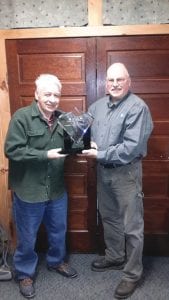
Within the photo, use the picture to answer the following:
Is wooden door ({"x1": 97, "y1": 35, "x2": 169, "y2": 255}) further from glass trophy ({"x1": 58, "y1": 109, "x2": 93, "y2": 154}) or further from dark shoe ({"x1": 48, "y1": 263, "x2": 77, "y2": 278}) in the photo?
dark shoe ({"x1": 48, "y1": 263, "x2": 77, "y2": 278})

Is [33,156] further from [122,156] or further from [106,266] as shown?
[106,266]

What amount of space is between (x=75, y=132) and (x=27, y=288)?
3.56 ft

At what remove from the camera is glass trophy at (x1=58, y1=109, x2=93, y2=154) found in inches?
69.1

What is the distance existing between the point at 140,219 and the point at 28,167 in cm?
76

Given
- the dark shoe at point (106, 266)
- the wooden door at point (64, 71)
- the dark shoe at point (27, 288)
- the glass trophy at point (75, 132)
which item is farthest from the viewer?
the dark shoe at point (106, 266)

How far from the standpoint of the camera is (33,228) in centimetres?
194

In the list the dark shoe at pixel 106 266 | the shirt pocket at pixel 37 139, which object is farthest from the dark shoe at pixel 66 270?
the shirt pocket at pixel 37 139

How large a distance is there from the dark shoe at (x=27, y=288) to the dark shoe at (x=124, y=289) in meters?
0.55

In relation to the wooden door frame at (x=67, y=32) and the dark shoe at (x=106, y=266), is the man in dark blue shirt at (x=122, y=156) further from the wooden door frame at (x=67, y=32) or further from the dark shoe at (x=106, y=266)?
the wooden door frame at (x=67, y=32)

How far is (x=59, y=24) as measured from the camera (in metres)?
2.05

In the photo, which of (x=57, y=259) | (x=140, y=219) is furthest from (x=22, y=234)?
(x=140, y=219)

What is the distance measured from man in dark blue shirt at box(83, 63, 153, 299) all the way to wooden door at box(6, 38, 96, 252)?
22cm

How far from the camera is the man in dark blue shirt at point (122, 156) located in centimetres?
176

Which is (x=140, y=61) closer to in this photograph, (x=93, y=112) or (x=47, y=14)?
(x=93, y=112)
